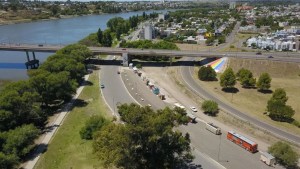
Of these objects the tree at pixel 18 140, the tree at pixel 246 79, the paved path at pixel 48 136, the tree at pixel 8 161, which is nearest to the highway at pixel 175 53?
the tree at pixel 246 79

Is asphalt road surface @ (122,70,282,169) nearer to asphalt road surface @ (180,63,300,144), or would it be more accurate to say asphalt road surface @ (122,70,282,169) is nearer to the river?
asphalt road surface @ (180,63,300,144)

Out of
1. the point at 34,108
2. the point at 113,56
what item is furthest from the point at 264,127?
the point at 113,56

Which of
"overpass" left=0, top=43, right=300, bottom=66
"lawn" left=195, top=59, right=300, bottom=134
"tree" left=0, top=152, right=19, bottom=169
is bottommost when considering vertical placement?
"lawn" left=195, top=59, right=300, bottom=134

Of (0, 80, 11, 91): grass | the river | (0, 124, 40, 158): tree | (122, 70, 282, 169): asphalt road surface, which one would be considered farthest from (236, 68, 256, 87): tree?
the river

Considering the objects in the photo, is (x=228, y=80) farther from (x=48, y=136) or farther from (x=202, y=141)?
(x=48, y=136)

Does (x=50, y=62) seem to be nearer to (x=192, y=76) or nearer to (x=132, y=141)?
(x=192, y=76)

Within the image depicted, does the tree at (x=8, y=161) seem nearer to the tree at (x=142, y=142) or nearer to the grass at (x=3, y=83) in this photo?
the tree at (x=142, y=142)
